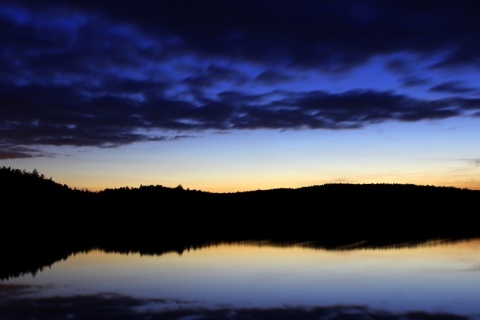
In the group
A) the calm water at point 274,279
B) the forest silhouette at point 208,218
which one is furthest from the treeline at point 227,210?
the calm water at point 274,279

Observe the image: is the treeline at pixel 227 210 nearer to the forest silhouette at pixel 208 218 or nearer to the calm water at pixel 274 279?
the forest silhouette at pixel 208 218

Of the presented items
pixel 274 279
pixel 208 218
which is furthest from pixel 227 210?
pixel 274 279

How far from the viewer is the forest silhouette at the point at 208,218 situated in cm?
2870

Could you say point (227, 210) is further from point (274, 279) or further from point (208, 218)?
point (274, 279)

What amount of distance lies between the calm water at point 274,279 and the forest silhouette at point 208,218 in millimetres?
2324

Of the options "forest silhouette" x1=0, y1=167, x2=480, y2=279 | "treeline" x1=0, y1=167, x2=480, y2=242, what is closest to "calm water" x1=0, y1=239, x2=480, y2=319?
"forest silhouette" x1=0, y1=167, x2=480, y2=279

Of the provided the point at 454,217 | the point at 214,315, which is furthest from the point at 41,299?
the point at 454,217

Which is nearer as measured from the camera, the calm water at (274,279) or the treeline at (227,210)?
the calm water at (274,279)

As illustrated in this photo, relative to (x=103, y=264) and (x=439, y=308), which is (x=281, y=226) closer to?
(x=103, y=264)

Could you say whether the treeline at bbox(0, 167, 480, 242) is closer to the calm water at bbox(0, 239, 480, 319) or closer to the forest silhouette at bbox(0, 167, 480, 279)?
the forest silhouette at bbox(0, 167, 480, 279)

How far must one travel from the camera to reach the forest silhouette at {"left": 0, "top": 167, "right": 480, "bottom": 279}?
2870 centimetres

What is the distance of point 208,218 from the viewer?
51.3m

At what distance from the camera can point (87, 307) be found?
1261cm

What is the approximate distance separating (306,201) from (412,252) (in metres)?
36.7
